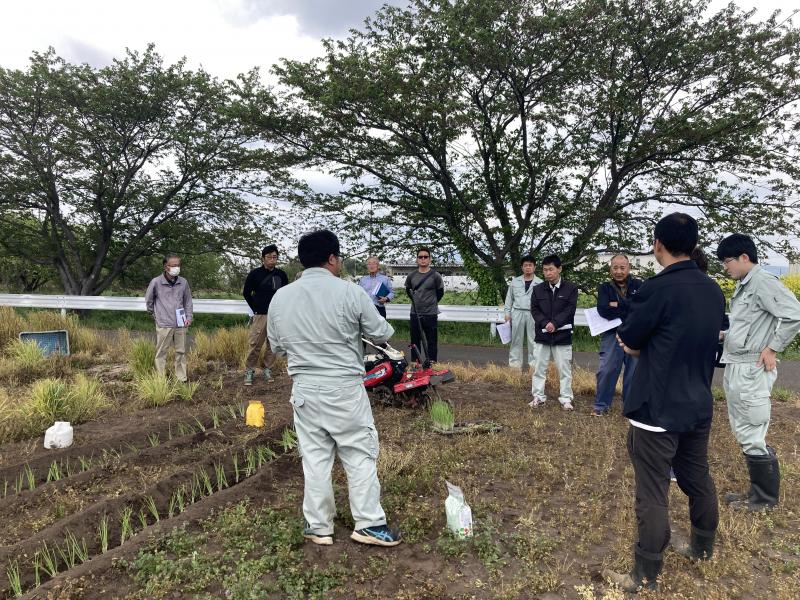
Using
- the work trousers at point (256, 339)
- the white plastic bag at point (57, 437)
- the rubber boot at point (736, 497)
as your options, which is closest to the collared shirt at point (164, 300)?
the work trousers at point (256, 339)

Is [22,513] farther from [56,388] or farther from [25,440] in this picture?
[56,388]

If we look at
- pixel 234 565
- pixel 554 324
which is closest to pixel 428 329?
pixel 554 324

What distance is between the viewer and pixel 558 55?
34.2 feet

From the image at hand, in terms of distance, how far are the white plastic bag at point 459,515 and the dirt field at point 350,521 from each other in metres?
0.08

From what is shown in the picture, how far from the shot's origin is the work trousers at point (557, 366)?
242 inches

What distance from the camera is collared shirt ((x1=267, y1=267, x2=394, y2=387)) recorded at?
306cm

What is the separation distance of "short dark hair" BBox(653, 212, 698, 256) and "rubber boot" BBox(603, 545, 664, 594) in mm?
1585

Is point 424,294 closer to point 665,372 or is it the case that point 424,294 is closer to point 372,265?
point 372,265

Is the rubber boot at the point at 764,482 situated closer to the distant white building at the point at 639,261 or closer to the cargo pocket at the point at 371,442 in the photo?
the cargo pocket at the point at 371,442

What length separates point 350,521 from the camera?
3.42 m

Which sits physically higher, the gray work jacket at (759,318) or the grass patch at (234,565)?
the gray work jacket at (759,318)

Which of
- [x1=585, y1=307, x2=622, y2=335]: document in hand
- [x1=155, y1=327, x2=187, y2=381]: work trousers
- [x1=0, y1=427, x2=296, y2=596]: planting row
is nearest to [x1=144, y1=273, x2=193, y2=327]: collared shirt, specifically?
[x1=155, y1=327, x2=187, y2=381]: work trousers

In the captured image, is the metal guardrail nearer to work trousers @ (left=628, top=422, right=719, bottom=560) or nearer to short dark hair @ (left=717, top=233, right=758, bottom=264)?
short dark hair @ (left=717, top=233, right=758, bottom=264)

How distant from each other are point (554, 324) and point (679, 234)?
11.3 feet
